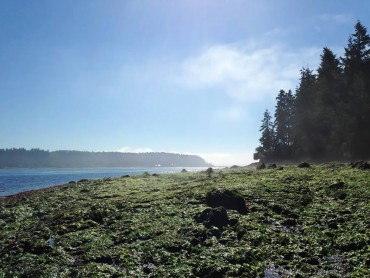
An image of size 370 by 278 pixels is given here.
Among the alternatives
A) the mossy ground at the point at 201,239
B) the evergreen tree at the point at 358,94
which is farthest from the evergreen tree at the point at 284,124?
the mossy ground at the point at 201,239

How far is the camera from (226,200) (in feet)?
84.9

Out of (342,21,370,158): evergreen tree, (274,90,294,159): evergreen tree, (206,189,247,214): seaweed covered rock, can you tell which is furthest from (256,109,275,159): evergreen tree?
(206,189,247,214): seaweed covered rock

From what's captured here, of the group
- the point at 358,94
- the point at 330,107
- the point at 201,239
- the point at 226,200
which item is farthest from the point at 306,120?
the point at 201,239

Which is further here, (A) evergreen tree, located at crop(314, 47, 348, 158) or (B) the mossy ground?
(A) evergreen tree, located at crop(314, 47, 348, 158)

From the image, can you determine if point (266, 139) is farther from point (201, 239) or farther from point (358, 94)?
point (201, 239)

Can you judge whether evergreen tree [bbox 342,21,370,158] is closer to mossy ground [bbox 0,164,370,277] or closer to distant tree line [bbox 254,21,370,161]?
distant tree line [bbox 254,21,370,161]

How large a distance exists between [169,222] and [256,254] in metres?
8.31

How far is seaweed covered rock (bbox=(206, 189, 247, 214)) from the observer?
25.1 meters

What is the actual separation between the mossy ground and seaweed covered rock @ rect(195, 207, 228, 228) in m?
0.60

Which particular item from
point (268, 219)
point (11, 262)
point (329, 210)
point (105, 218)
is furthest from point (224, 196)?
point (11, 262)

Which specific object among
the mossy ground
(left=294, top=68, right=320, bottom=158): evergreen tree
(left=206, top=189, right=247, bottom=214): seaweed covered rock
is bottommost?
the mossy ground

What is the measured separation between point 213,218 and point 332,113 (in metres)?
55.5

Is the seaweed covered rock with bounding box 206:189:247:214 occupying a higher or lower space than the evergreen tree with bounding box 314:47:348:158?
lower

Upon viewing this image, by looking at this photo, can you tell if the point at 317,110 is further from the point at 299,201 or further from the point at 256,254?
the point at 256,254
